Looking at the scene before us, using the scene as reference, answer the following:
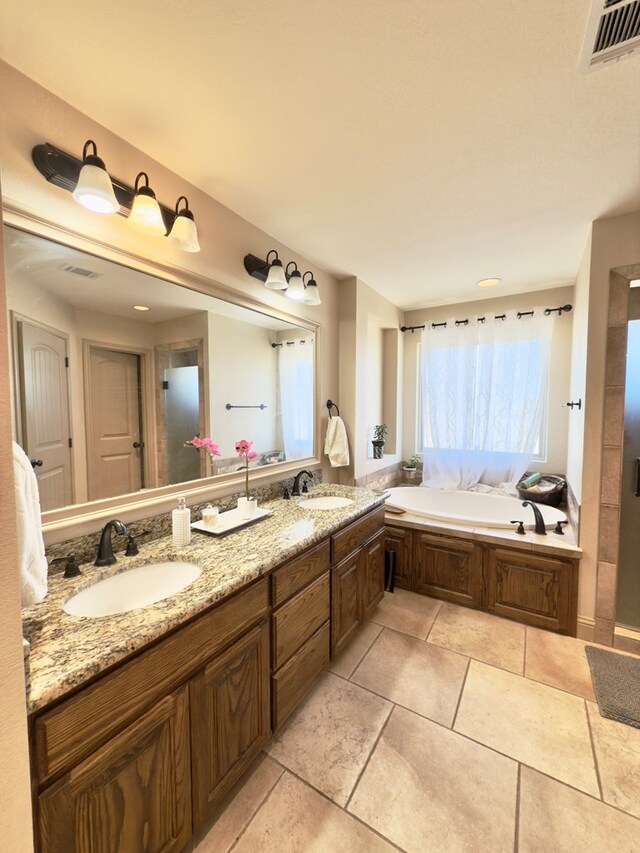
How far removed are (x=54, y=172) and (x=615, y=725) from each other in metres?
3.20

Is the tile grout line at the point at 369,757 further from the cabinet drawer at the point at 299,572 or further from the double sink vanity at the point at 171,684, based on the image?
the cabinet drawer at the point at 299,572

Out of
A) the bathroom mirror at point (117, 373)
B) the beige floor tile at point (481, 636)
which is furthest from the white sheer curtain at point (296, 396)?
the beige floor tile at point (481, 636)

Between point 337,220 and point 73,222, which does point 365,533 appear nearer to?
point 337,220

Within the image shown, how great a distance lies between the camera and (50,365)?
123 centimetres

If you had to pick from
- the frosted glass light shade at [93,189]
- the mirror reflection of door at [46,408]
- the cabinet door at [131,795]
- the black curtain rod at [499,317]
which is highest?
the black curtain rod at [499,317]

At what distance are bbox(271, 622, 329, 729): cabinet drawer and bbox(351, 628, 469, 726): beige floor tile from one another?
1.04 ft

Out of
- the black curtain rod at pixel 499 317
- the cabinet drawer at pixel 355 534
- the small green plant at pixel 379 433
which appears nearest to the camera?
the cabinet drawer at pixel 355 534

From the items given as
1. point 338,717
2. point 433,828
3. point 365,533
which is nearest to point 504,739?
point 433,828

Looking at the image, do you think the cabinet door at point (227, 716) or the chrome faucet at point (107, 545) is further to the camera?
the chrome faucet at point (107, 545)

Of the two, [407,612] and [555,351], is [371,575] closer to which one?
[407,612]

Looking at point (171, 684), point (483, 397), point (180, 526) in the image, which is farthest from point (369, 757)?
point (483, 397)

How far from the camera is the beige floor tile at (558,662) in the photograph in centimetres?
181

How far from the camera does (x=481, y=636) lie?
2.19 m

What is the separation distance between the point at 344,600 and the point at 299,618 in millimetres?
454
